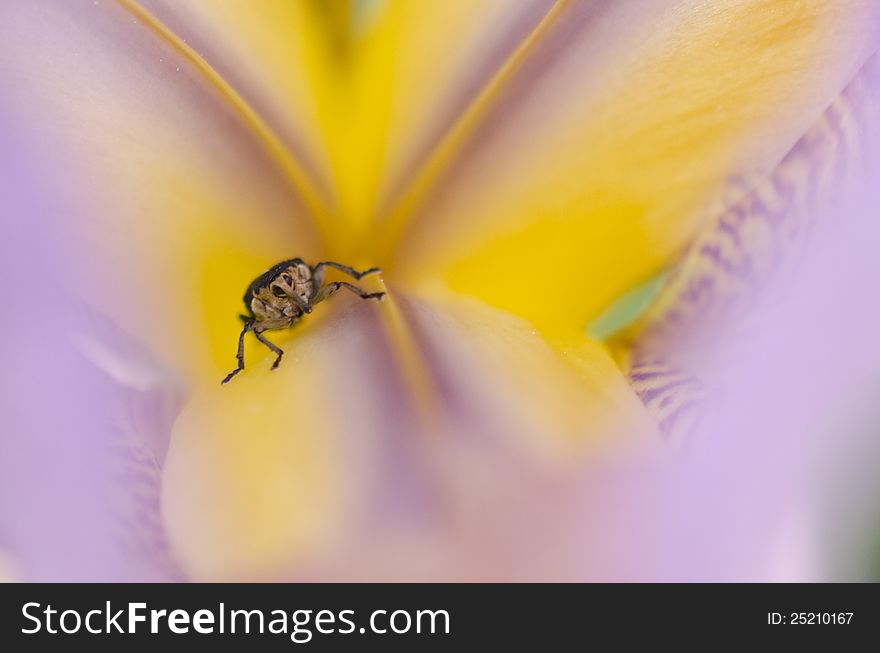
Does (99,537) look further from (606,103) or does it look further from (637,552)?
(606,103)

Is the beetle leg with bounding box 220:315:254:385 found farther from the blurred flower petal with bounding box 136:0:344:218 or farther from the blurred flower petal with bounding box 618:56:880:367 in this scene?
the blurred flower petal with bounding box 618:56:880:367

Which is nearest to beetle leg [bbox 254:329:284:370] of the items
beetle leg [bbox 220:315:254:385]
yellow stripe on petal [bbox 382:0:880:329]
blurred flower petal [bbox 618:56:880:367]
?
beetle leg [bbox 220:315:254:385]

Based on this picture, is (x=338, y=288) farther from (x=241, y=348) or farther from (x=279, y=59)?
(x=279, y=59)

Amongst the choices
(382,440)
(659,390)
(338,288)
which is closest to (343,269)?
(338,288)

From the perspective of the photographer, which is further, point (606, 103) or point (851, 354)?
point (606, 103)

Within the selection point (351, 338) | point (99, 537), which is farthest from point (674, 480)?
point (99, 537)

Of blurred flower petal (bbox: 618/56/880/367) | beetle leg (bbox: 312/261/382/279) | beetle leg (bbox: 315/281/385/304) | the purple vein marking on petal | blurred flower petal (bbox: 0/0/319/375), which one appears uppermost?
blurred flower petal (bbox: 0/0/319/375)

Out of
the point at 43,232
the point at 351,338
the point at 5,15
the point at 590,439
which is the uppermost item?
the point at 5,15
